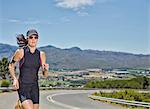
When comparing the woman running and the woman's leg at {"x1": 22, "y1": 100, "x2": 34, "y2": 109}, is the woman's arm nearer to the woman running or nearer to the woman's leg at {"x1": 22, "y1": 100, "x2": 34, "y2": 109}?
the woman running

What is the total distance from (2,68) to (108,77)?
23522mm

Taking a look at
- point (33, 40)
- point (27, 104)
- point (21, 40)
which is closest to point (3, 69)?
point (21, 40)

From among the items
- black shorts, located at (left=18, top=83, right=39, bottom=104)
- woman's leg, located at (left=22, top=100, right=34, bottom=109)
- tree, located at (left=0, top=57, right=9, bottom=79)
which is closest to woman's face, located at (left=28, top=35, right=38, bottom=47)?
black shorts, located at (left=18, top=83, right=39, bottom=104)

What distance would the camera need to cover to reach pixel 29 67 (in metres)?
6.37

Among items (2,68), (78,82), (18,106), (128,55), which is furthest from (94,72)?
(128,55)

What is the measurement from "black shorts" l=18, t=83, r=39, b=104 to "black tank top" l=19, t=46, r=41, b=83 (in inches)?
2.8

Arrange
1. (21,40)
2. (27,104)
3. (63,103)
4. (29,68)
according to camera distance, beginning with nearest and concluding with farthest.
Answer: (27,104)
(29,68)
(21,40)
(63,103)

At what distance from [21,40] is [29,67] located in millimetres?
742

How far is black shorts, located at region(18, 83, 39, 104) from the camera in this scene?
20.9ft

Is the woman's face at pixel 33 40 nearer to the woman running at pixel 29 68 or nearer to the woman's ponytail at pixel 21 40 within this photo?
the woman running at pixel 29 68

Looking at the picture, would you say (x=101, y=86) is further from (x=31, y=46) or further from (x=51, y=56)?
(x=51, y=56)

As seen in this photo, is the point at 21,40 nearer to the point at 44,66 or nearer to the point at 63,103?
the point at 44,66

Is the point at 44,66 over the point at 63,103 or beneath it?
over

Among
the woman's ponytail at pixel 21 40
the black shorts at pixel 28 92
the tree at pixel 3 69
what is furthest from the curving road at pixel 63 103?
the tree at pixel 3 69
